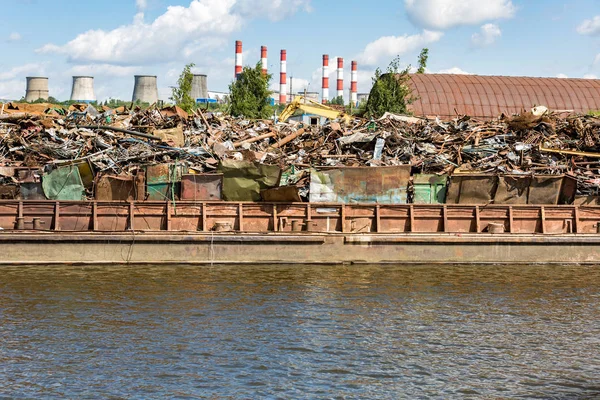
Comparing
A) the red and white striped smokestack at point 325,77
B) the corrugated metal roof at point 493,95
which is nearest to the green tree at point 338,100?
the red and white striped smokestack at point 325,77

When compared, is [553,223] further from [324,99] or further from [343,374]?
[324,99]

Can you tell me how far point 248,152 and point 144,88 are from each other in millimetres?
56046

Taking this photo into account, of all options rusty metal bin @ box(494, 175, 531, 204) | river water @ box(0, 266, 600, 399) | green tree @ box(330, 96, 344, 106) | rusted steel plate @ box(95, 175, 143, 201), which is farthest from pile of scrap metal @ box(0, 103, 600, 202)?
green tree @ box(330, 96, 344, 106)

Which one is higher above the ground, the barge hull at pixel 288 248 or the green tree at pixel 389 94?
the green tree at pixel 389 94

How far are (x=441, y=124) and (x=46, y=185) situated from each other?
1339 centimetres

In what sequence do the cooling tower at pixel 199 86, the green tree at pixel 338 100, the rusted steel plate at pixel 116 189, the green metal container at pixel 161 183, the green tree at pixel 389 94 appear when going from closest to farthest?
the rusted steel plate at pixel 116 189 < the green metal container at pixel 161 183 < the green tree at pixel 389 94 < the cooling tower at pixel 199 86 < the green tree at pixel 338 100

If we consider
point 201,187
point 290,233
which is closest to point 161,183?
point 201,187

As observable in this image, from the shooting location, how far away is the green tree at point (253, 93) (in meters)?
45.2

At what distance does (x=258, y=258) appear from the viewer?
67.4 ft

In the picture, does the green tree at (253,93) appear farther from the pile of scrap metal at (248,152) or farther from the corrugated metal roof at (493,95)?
the pile of scrap metal at (248,152)

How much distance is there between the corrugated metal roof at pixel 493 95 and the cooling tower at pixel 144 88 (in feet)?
119

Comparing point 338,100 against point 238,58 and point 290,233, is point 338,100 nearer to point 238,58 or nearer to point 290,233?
point 238,58

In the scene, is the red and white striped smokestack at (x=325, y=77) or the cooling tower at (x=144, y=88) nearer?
the cooling tower at (x=144, y=88)

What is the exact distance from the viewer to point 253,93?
45.8m
